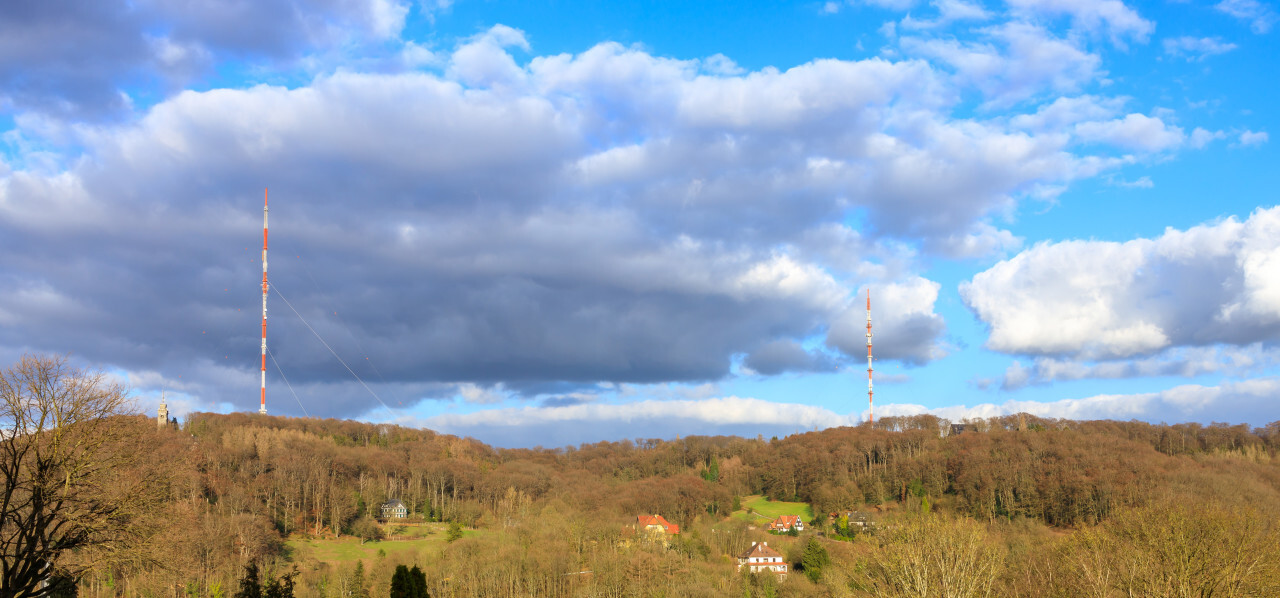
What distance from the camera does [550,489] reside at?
591ft

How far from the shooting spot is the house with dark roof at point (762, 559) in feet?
384

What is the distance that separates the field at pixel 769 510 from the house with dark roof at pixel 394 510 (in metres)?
66.4

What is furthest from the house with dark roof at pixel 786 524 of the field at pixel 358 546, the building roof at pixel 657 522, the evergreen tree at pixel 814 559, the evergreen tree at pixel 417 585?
the evergreen tree at pixel 417 585

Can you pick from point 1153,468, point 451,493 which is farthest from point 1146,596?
point 451,493

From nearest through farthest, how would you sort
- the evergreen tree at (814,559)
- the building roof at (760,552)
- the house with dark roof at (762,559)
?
the evergreen tree at (814,559) → the house with dark roof at (762,559) → the building roof at (760,552)

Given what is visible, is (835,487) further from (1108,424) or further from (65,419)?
(65,419)

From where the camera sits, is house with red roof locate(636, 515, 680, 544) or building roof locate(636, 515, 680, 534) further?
building roof locate(636, 515, 680, 534)

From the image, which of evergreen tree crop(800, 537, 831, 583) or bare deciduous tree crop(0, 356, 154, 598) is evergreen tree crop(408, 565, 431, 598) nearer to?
bare deciduous tree crop(0, 356, 154, 598)

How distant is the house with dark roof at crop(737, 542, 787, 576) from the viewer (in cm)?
11712

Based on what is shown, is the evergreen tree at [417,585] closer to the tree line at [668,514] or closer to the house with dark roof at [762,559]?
the tree line at [668,514]

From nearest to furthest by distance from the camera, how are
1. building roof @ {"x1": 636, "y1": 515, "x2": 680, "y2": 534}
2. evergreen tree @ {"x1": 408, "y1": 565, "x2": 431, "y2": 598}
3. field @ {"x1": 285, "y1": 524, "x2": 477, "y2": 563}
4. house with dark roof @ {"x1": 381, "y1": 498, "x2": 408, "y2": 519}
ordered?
evergreen tree @ {"x1": 408, "y1": 565, "x2": 431, "y2": 598} < field @ {"x1": 285, "y1": 524, "x2": 477, "y2": 563} < building roof @ {"x1": 636, "y1": 515, "x2": 680, "y2": 534} < house with dark roof @ {"x1": 381, "y1": 498, "x2": 408, "y2": 519}

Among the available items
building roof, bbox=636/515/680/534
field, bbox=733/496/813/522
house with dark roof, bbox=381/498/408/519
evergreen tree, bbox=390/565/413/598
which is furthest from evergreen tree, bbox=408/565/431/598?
field, bbox=733/496/813/522

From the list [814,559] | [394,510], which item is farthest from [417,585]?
[394,510]

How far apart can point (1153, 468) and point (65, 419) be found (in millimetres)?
149563
